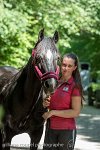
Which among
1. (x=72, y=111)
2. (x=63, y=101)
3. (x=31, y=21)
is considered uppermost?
(x=31, y=21)

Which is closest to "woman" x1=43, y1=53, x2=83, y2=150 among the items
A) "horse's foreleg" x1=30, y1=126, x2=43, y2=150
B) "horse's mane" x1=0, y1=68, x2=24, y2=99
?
"horse's foreleg" x1=30, y1=126, x2=43, y2=150

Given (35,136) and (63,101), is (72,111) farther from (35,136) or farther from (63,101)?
(35,136)

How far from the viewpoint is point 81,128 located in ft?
47.4

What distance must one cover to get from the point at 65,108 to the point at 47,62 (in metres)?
0.57

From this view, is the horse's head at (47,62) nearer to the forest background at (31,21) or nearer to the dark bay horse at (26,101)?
the dark bay horse at (26,101)

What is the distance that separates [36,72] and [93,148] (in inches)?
184

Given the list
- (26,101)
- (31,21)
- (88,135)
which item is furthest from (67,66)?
(31,21)

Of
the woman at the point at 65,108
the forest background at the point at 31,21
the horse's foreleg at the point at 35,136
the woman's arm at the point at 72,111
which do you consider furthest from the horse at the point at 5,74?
the forest background at the point at 31,21

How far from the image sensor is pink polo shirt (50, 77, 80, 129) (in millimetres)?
5488

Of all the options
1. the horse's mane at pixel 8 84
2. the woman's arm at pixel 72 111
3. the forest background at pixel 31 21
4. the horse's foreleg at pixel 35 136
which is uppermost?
the forest background at pixel 31 21

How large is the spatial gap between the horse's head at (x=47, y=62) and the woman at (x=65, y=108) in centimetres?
16

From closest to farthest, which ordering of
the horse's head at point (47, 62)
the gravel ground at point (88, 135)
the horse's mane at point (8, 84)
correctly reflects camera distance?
the horse's head at point (47, 62) → the horse's mane at point (8, 84) → the gravel ground at point (88, 135)

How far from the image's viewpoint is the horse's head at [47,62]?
5.33 meters

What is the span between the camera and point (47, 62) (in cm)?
547
